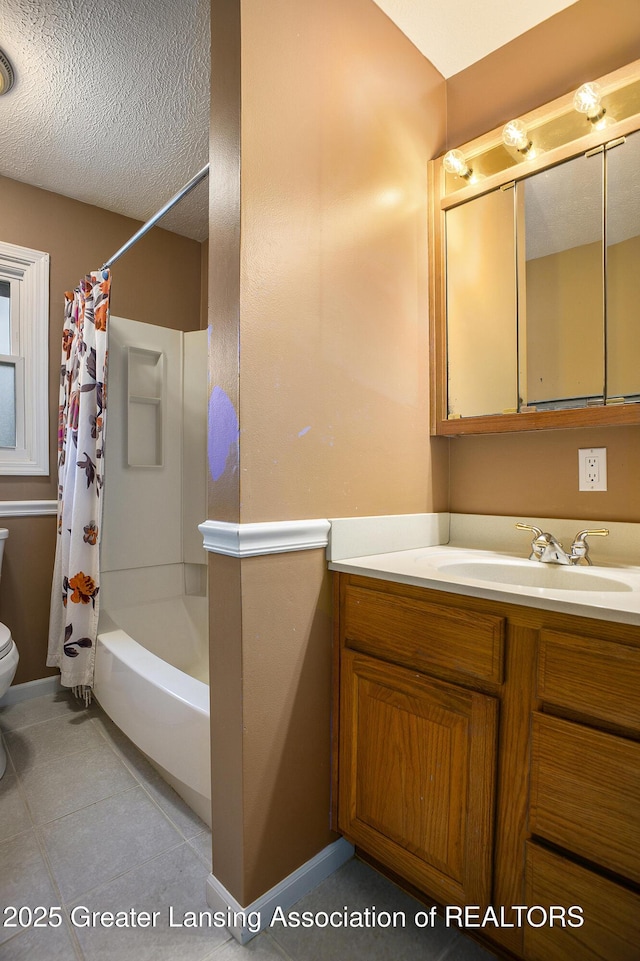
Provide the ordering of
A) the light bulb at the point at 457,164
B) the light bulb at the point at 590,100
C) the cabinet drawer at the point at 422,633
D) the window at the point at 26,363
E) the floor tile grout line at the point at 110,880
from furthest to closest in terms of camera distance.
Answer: the window at the point at 26,363 → the light bulb at the point at 457,164 → the light bulb at the point at 590,100 → the floor tile grout line at the point at 110,880 → the cabinet drawer at the point at 422,633

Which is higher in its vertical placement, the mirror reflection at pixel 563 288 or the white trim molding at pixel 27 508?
the mirror reflection at pixel 563 288

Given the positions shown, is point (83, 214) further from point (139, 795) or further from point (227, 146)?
point (139, 795)

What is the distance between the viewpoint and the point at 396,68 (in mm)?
1500

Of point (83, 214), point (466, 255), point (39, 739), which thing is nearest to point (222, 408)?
point (466, 255)

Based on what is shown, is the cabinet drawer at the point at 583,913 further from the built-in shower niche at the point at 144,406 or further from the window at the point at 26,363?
the window at the point at 26,363

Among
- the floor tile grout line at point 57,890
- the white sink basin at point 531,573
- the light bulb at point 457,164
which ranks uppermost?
the light bulb at point 457,164

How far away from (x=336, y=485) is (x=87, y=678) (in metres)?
1.46

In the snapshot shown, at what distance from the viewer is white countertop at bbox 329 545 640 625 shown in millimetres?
851

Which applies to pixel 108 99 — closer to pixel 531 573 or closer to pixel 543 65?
pixel 543 65

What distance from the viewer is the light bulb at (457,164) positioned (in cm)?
156

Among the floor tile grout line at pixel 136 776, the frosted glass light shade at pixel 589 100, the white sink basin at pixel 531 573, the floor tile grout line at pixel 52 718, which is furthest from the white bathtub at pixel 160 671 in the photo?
the frosted glass light shade at pixel 589 100

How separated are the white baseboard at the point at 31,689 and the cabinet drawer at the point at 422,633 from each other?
1.79 metres

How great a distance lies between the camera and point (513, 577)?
134 cm

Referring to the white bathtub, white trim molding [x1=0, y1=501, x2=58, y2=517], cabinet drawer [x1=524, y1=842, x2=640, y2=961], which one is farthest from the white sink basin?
white trim molding [x1=0, y1=501, x2=58, y2=517]
